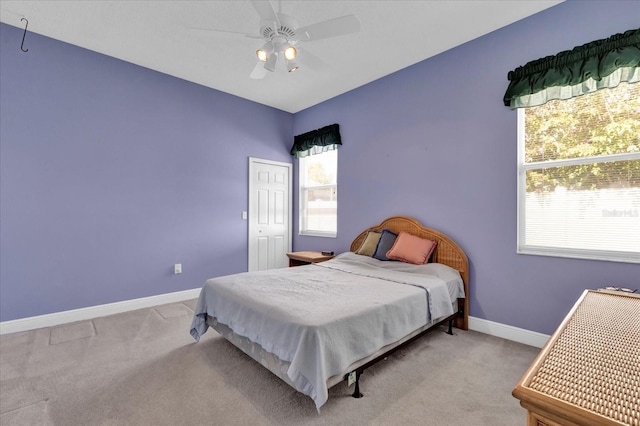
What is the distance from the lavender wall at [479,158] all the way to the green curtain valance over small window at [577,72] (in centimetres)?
14

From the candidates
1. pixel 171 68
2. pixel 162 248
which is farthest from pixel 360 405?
pixel 171 68

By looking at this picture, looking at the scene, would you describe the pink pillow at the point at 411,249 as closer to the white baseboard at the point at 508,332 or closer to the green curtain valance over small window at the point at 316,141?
the white baseboard at the point at 508,332

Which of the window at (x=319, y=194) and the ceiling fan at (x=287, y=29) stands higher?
the ceiling fan at (x=287, y=29)

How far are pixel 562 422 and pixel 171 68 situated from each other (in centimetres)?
449

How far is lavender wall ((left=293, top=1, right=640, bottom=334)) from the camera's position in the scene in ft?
7.99

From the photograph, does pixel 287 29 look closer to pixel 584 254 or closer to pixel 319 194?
pixel 319 194

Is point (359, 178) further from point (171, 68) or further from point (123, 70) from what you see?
point (123, 70)

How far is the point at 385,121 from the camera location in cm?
382

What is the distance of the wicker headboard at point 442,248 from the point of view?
117 inches

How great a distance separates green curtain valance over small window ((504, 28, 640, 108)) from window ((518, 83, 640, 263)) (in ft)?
0.47

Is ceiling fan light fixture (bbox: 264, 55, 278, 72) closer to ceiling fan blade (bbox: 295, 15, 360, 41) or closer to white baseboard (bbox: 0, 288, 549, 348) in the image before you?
ceiling fan blade (bbox: 295, 15, 360, 41)

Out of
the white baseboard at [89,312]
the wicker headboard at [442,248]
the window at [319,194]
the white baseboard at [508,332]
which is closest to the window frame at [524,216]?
the wicker headboard at [442,248]

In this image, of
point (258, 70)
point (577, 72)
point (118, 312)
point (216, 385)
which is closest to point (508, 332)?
point (577, 72)

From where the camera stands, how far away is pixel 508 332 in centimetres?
273
